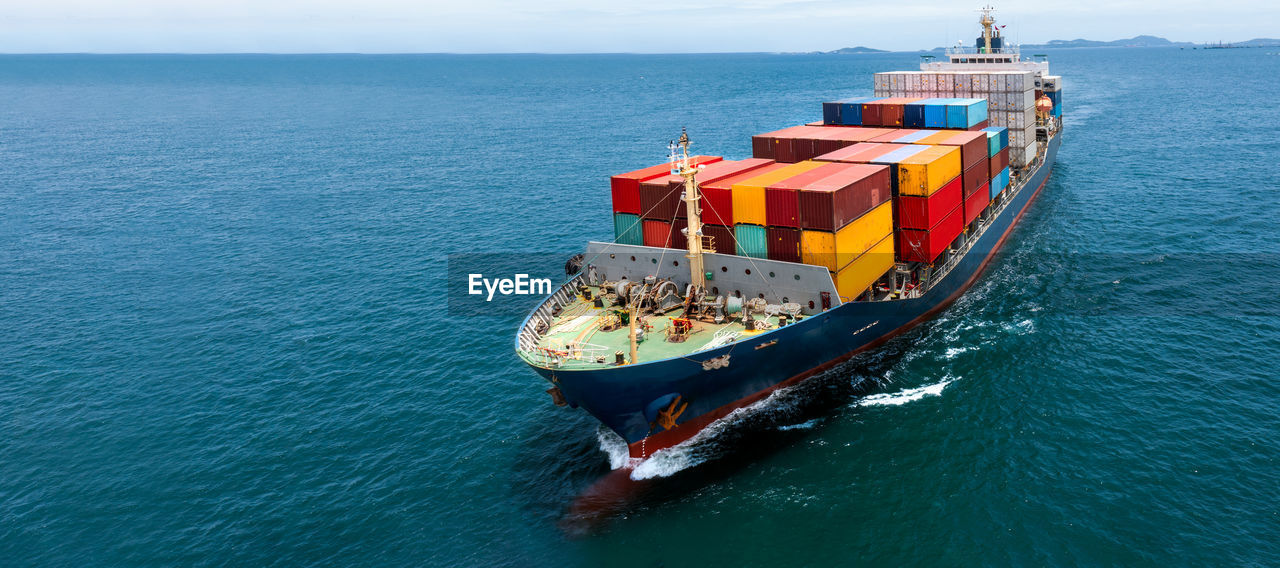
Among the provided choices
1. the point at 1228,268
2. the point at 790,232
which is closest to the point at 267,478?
the point at 790,232

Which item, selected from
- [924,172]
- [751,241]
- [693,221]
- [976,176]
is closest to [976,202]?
[976,176]

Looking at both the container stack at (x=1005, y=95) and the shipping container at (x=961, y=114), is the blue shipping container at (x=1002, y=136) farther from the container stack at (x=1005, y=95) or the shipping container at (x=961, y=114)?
the container stack at (x=1005, y=95)

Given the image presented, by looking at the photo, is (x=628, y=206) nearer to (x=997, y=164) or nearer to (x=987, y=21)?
(x=997, y=164)

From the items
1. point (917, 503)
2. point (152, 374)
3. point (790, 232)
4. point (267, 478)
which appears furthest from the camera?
point (152, 374)

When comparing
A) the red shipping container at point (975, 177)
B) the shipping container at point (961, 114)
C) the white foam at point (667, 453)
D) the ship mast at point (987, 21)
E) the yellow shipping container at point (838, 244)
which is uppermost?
the ship mast at point (987, 21)

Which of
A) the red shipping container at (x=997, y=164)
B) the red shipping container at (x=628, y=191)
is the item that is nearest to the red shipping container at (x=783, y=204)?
the red shipping container at (x=628, y=191)

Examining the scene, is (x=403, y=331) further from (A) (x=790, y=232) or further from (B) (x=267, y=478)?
(A) (x=790, y=232)
